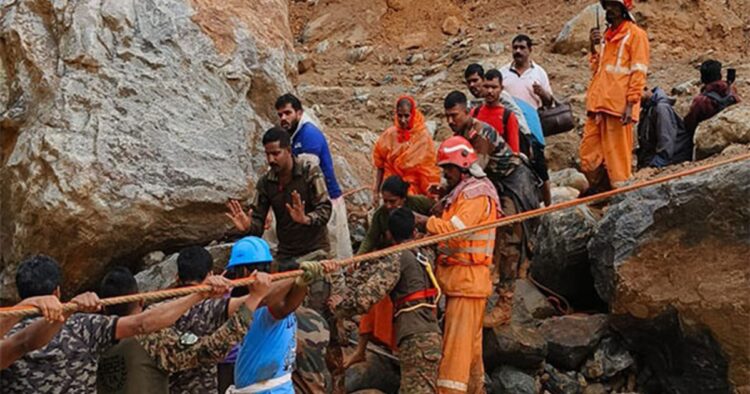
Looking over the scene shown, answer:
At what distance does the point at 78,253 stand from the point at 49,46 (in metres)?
1.86

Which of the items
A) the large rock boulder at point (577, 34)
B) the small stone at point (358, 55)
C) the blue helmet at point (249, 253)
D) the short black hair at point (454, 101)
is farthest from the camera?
the small stone at point (358, 55)

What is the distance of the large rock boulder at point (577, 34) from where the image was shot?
13.4 m

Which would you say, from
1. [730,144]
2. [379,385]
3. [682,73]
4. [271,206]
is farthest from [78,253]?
[682,73]

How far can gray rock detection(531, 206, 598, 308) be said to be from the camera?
776 centimetres

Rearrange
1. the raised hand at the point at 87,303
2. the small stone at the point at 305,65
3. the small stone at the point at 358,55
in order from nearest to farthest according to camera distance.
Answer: the raised hand at the point at 87,303
the small stone at the point at 305,65
the small stone at the point at 358,55

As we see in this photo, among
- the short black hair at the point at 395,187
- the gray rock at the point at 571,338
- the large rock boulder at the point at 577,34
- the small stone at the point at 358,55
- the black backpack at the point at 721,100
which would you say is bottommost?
the gray rock at the point at 571,338

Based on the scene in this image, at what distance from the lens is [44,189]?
737cm

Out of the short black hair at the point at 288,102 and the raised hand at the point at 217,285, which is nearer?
the raised hand at the point at 217,285

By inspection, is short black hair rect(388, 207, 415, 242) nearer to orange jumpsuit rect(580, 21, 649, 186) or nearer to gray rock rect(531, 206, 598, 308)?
gray rock rect(531, 206, 598, 308)

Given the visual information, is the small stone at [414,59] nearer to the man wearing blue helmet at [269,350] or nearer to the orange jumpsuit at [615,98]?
the orange jumpsuit at [615,98]

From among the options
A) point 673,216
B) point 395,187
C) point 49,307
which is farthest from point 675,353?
point 49,307

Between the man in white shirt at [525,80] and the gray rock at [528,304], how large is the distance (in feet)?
5.20

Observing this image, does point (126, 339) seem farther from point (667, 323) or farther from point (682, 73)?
point (682, 73)

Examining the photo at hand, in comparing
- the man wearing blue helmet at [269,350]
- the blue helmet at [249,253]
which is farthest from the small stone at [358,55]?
the man wearing blue helmet at [269,350]
